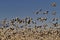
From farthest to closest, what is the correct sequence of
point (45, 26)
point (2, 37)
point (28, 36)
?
point (45, 26) → point (28, 36) → point (2, 37)

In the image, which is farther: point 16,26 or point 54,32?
point 54,32

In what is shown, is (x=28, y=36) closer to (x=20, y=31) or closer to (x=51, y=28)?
(x=20, y=31)

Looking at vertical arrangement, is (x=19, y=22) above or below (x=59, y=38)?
above

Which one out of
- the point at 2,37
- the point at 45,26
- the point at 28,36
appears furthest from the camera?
the point at 45,26

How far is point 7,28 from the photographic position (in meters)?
8.67

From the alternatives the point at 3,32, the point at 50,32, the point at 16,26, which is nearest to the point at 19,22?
the point at 16,26

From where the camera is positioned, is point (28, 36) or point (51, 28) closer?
point (28, 36)

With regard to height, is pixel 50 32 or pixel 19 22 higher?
pixel 19 22

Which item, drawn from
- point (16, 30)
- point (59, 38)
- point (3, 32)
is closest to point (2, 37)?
point (3, 32)

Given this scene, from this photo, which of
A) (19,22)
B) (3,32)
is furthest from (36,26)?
(3,32)

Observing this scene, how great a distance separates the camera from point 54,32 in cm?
999

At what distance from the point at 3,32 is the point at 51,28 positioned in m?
2.38

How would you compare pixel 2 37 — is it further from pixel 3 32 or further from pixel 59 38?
pixel 59 38

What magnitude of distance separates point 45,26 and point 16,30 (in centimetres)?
135
